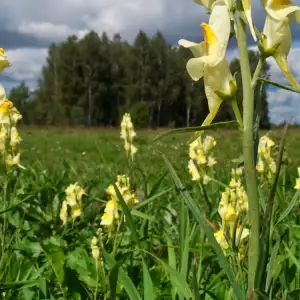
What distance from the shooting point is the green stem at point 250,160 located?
102 cm

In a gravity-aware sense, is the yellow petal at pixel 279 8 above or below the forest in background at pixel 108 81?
below

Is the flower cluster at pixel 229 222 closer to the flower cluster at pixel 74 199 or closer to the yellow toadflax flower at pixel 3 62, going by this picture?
the yellow toadflax flower at pixel 3 62

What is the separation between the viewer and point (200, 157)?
9.75ft

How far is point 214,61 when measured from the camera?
1.07m

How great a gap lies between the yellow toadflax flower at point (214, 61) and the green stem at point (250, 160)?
1.5 inches

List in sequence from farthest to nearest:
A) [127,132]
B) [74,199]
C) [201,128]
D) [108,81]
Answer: [108,81] → [127,132] → [74,199] → [201,128]

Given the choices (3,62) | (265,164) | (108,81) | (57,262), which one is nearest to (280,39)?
(3,62)

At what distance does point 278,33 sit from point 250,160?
244 millimetres

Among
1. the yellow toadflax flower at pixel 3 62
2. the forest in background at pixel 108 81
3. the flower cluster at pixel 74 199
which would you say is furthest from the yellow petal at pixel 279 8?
the forest in background at pixel 108 81

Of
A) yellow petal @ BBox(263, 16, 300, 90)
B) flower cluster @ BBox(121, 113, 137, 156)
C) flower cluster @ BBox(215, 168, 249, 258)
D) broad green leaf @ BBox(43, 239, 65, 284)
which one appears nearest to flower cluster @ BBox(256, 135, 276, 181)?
flower cluster @ BBox(121, 113, 137, 156)

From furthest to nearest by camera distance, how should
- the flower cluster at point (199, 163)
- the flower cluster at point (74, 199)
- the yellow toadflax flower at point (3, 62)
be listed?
the flower cluster at point (199, 163) → the flower cluster at point (74, 199) → the yellow toadflax flower at point (3, 62)

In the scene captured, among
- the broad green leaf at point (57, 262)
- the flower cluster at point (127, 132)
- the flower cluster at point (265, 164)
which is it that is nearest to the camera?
the broad green leaf at point (57, 262)

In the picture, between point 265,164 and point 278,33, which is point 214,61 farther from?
point 265,164

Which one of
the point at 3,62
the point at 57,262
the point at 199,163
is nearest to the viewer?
the point at 3,62
